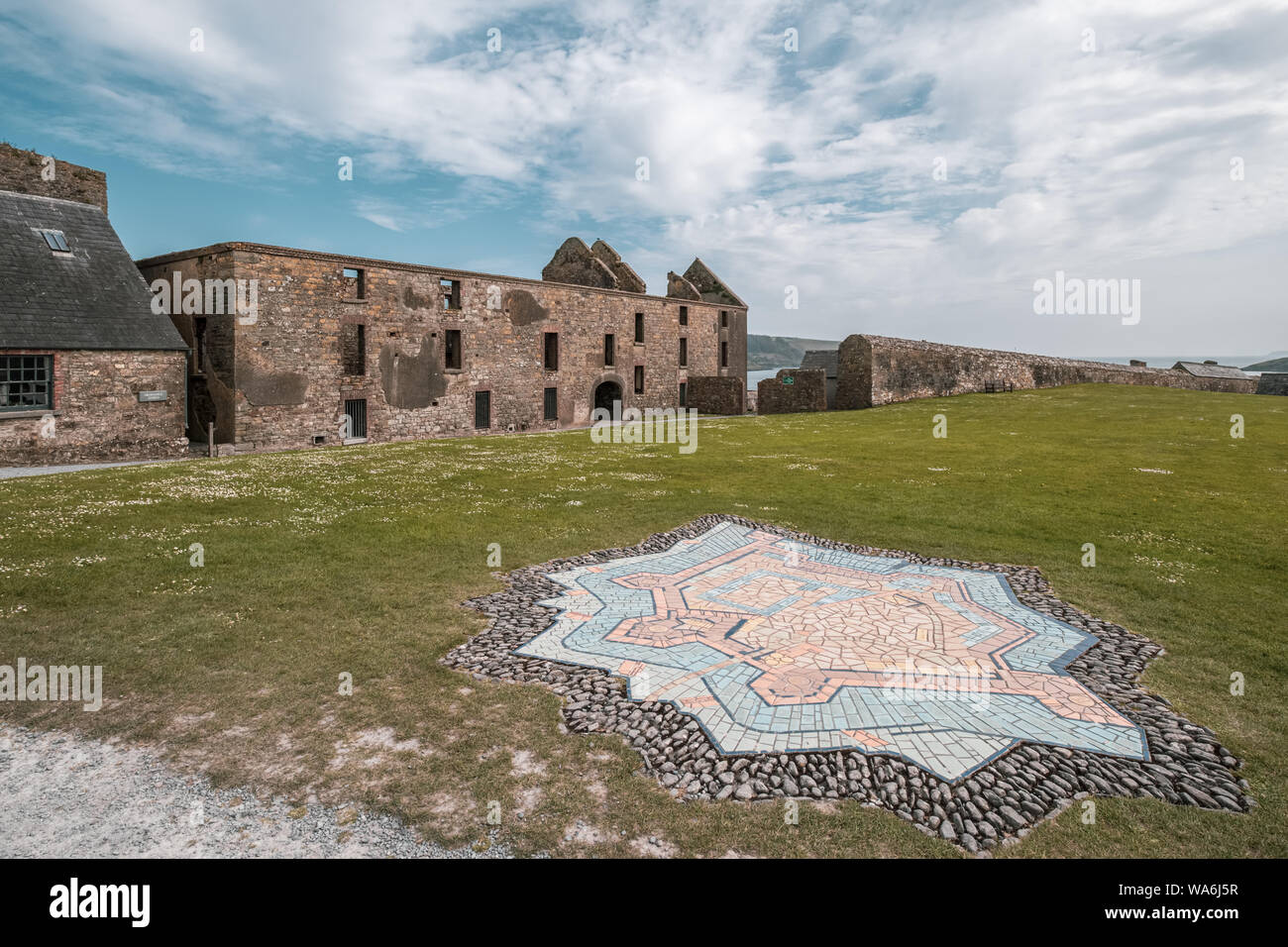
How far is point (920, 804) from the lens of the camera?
17.3 ft

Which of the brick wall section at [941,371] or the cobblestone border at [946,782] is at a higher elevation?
the brick wall section at [941,371]

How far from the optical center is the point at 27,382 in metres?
24.2

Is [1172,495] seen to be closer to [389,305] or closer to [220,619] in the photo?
[220,619]

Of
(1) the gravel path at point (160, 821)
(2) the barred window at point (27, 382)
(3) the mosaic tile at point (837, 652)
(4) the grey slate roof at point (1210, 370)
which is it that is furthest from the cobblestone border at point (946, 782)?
(4) the grey slate roof at point (1210, 370)

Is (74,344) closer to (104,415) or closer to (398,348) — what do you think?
(104,415)

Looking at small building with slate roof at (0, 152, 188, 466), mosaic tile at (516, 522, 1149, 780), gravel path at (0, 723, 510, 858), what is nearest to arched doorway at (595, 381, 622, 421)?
small building with slate roof at (0, 152, 188, 466)

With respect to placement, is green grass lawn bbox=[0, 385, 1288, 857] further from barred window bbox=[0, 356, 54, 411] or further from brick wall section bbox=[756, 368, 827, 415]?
brick wall section bbox=[756, 368, 827, 415]

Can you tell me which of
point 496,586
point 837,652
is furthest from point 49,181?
point 837,652

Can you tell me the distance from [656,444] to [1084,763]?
2420 centimetres

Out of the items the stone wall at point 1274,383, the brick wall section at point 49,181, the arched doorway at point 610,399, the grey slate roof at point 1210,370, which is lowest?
the arched doorway at point 610,399

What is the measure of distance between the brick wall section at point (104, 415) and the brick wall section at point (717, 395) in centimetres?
3329

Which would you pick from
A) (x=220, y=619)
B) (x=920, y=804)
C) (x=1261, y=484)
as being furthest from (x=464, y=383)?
(x=920, y=804)

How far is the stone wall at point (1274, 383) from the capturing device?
182ft

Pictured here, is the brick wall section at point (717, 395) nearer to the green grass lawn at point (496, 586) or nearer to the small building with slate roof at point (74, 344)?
the green grass lawn at point (496, 586)
